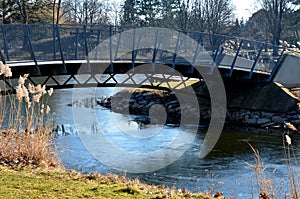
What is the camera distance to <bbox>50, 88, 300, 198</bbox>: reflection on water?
35.6 ft

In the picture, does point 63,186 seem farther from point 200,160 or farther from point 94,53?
point 94,53

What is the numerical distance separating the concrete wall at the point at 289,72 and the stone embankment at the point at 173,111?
2.00 meters

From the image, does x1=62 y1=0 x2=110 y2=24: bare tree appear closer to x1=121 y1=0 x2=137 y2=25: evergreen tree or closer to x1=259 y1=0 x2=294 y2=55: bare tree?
x1=121 y1=0 x2=137 y2=25: evergreen tree

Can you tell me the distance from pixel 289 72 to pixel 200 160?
1105cm

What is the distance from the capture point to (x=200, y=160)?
13.9 meters

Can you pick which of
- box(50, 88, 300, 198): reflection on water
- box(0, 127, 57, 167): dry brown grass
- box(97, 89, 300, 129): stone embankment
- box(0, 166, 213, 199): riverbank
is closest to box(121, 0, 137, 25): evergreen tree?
box(97, 89, 300, 129): stone embankment

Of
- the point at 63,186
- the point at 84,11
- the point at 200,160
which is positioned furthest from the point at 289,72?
the point at 84,11

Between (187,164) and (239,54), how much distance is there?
30.4ft

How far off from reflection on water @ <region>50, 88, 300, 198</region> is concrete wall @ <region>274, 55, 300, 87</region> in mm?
4454

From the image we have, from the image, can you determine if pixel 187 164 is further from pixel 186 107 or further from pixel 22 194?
pixel 186 107

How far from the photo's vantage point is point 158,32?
17484 mm

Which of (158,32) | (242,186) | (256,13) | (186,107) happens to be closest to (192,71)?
(158,32)

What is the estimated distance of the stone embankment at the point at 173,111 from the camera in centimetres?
2124

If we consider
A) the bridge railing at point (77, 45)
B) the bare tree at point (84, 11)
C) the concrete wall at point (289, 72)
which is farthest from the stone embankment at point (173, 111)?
the bare tree at point (84, 11)
